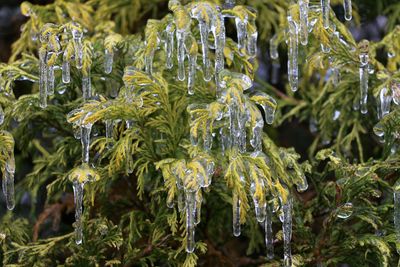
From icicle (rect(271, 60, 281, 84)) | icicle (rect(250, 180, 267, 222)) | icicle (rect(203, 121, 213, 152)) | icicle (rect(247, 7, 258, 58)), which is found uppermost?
icicle (rect(247, 7, 258, 58))

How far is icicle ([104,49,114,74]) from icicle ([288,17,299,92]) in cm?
67

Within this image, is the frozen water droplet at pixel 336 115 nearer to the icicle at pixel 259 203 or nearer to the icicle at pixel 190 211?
the icicle at pixel 259 203

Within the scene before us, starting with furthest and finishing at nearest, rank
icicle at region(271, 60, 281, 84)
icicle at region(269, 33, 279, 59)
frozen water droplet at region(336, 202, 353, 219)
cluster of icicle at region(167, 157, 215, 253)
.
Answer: icicle at region(271, 60, 281, 84) < icicle at region(269, 33, 279, 59) < frozen water droplet at region(336, 202, 353, 219) < cluster of icicle at region(167, 157, 215, 253)

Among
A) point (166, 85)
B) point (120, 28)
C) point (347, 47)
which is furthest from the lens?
point (120, 28)

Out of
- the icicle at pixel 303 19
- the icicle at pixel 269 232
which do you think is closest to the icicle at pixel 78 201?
the icicle at pixel 269 232

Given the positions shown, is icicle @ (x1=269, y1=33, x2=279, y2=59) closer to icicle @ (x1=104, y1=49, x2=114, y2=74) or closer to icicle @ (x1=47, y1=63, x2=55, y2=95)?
icicle @ (x1=104, y1=49, x2=114, y2=74)

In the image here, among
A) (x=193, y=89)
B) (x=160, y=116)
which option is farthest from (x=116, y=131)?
(x=193, y=89)

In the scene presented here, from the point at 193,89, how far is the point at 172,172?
322 millimetres

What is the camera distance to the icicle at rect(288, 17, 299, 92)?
238cm

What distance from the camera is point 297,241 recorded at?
2.52 m

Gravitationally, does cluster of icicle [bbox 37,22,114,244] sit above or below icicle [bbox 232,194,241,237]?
above

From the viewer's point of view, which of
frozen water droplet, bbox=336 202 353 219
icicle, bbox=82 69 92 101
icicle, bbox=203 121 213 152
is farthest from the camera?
icicle, bbox=82 69 92 101

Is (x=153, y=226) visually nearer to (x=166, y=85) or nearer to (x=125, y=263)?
(x=125, y=263)

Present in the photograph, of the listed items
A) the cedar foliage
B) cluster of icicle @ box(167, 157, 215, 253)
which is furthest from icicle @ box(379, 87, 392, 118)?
cluster of icicle @ box(167, 157, 215, 253)
